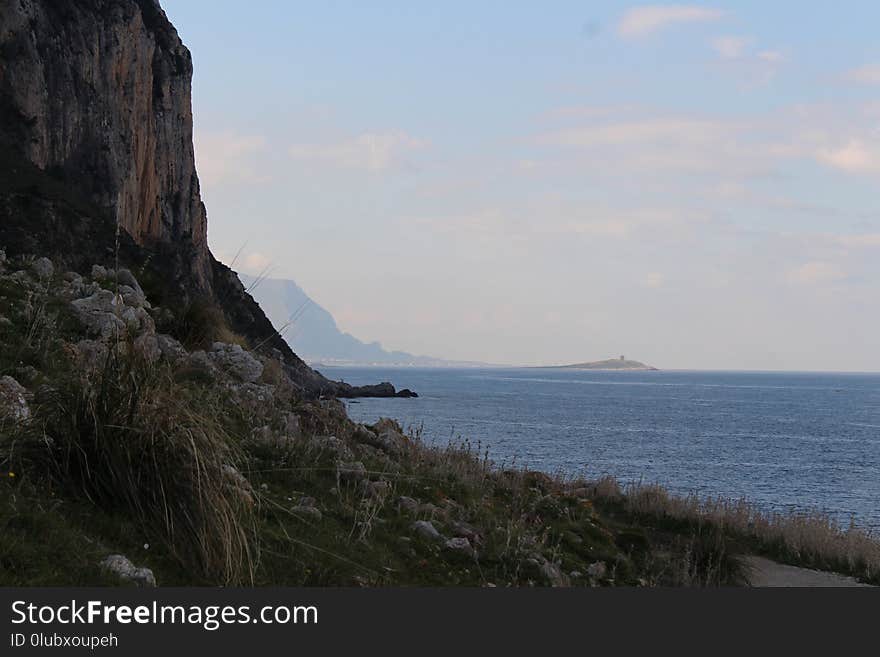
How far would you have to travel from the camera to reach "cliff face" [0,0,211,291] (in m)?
41.8

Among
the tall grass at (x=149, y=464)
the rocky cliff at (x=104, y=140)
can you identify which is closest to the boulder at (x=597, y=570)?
the tall grass at (x=149, y=464)

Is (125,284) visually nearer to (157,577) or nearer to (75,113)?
(157,577)

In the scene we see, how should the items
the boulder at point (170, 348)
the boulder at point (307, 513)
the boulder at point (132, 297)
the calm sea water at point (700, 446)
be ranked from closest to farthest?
1. the boulder at point (307, 513)
2. the boulder at point (170, 348)
3. the boulder at point (132, 297)
4. the calm sea water at point (700, 446)

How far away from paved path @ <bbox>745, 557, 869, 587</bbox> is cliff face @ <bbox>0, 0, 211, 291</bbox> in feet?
104

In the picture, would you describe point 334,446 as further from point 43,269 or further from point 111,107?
point 111,107

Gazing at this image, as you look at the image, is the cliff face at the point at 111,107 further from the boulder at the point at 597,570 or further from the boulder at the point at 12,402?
the boulder at the point at 12,402

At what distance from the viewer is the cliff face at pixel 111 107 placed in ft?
137

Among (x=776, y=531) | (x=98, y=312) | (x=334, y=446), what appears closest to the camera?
(x=98, y=312)

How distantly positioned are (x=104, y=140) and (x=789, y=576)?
45043 mm

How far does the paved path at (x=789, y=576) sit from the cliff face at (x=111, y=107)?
31.6m

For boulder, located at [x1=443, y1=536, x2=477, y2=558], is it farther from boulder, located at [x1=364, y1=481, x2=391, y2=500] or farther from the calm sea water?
the calm sea water

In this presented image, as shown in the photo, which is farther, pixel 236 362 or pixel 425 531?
pixel 236 362

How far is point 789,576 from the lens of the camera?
14.9m

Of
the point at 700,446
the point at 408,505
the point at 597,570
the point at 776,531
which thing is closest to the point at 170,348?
the point at 408,505
